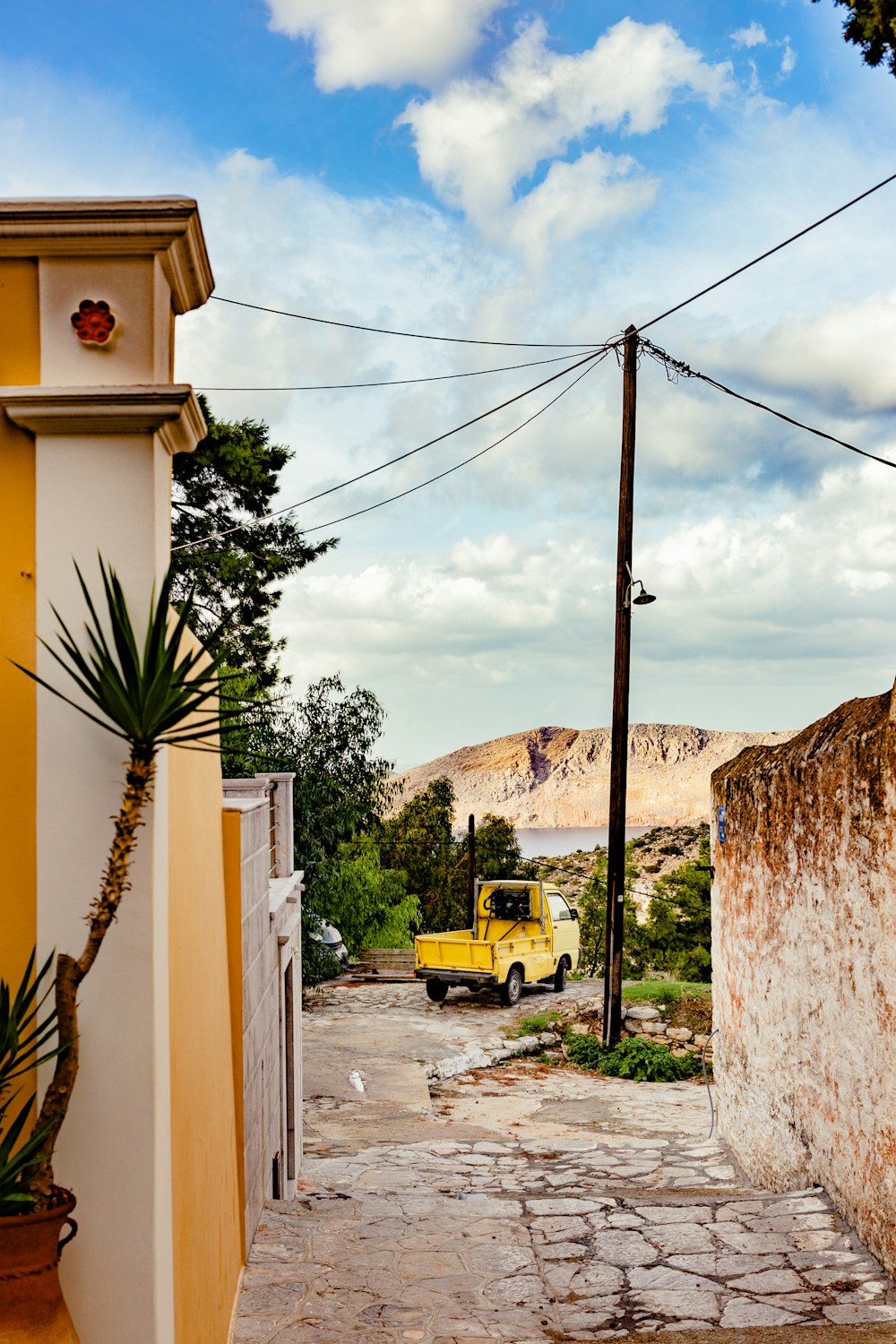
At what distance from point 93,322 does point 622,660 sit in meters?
11.1

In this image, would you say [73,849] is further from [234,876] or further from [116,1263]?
[234,876]

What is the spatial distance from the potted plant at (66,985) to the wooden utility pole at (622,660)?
436 inches

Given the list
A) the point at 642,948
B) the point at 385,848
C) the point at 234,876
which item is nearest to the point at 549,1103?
the point at 234,876

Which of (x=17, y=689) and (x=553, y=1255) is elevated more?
(x=17, y=689)

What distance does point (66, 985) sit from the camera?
122 inches

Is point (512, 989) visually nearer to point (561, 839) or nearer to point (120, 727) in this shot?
point (120, 727)

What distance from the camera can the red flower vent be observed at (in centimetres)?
351

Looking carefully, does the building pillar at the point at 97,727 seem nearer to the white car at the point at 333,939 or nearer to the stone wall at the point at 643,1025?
the stone wall at the point at 643,1025

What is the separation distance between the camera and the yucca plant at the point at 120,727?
10.0ft

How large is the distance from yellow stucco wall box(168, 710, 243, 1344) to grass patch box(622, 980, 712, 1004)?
11.7 meters

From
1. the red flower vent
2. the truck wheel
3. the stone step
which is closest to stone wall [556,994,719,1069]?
the truck wheel

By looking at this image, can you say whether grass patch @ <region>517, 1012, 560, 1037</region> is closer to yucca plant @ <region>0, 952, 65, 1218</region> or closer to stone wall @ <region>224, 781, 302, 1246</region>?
stone wall @ <region>224, 781, 302, 1246</region>

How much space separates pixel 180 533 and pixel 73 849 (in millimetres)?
15655

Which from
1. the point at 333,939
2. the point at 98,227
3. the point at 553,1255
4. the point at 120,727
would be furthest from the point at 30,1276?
the point at 333,939
